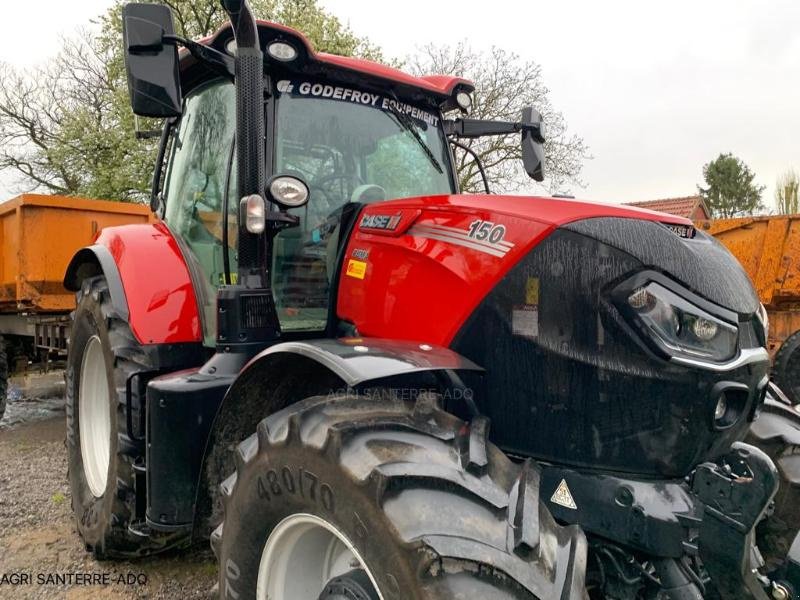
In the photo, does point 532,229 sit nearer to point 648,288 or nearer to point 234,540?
point 648,288

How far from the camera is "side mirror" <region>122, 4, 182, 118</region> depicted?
2041 mm

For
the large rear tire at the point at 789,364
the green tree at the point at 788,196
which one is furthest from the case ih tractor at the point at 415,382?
the green tree at the point at 788,196

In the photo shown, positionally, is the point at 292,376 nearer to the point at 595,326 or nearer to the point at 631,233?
the point at 595,326

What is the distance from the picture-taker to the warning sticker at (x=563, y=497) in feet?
5.63

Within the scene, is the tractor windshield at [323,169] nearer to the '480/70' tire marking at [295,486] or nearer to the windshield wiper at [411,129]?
the windshield wiper at [411,129]

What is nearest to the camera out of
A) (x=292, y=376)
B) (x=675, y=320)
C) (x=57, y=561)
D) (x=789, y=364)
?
(x=675, y=320)

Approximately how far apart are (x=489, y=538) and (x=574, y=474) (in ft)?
1.62

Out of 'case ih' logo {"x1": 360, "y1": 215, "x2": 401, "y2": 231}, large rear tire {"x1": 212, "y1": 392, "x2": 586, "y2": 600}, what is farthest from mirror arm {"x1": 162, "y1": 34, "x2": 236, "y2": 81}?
large rear tire {"x1": 212, "y1": 392, "x2": 586, "y2": 600}

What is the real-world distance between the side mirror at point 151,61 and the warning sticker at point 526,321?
4.38 feet

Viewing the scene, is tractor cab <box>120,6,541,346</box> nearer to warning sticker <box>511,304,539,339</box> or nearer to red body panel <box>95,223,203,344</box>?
red body panel <box>95,223,203,344</box>

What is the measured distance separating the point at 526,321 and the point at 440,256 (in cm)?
37

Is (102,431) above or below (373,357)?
below

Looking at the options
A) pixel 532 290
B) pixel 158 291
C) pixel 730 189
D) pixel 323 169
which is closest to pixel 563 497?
pixel 532 290

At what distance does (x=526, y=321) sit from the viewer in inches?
72.9
